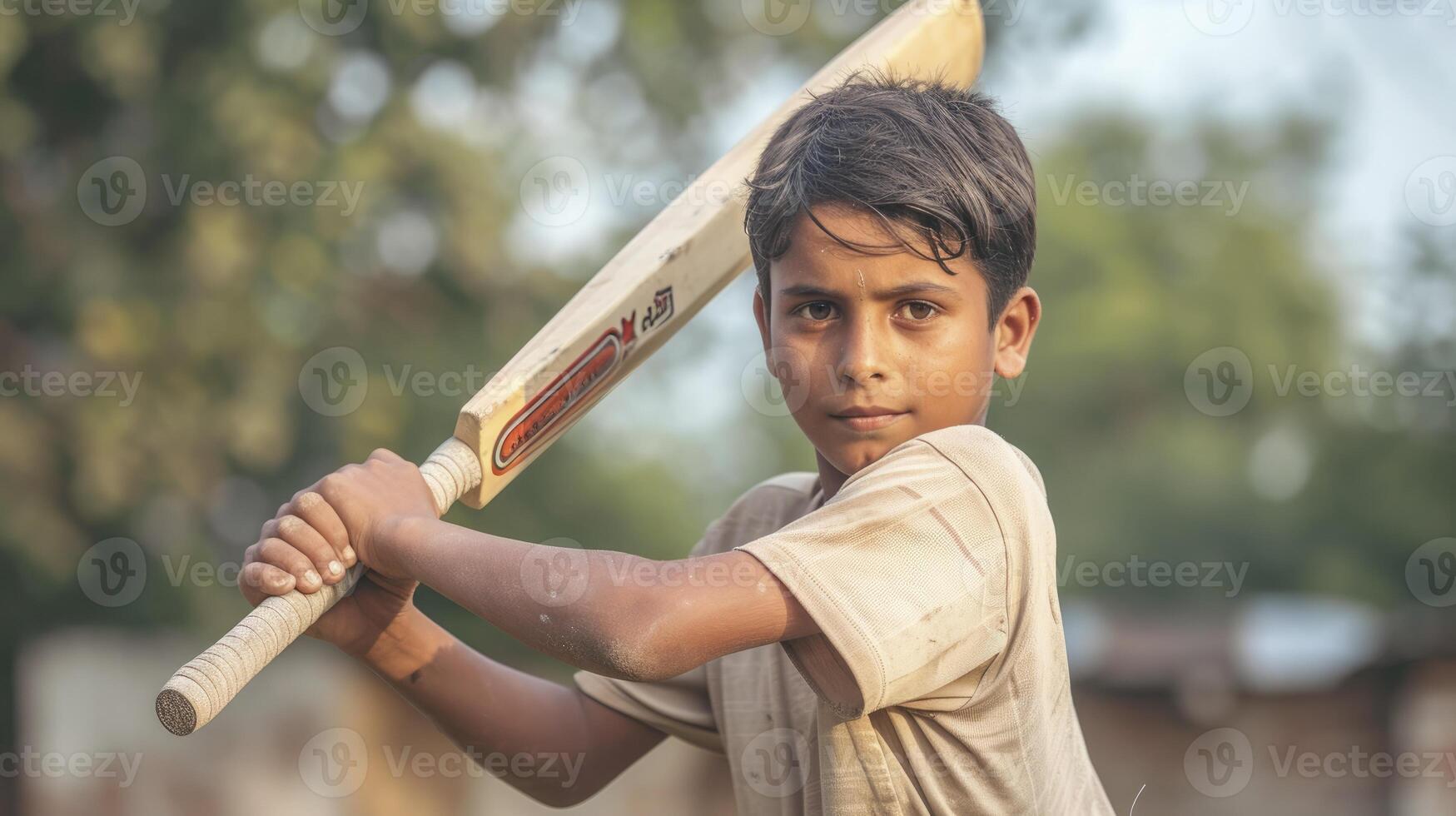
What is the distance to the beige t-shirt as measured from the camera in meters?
1.63

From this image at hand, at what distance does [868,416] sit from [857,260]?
0.70ft

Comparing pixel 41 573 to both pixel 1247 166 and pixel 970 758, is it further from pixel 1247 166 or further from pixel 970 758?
pixel 1247 166

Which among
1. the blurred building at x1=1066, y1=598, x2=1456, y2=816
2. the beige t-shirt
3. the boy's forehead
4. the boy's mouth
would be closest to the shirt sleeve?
the beige t-shirt

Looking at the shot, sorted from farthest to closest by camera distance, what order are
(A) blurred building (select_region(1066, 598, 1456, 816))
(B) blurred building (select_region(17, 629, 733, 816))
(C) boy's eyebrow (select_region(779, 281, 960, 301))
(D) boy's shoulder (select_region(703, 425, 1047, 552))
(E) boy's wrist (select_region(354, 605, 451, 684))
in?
1. (A) blurred building (select_region(1066, 598, 1456, 816))
2. (B) blurred building (select_region(17, 629, 733, 816))
3. (E) boy's wrist (select_region(354, 605, 451, 684))
4. (C) boy's eyebrow (select_region(779, 281, 960, 301))
5. (D) boy's shoulder (select_region(703, 425, 1047, 552))

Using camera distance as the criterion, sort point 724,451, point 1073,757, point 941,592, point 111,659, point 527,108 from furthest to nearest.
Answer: point 724,451 < point 111,659 < point 527,108 < point 1073,757 < point 941,592

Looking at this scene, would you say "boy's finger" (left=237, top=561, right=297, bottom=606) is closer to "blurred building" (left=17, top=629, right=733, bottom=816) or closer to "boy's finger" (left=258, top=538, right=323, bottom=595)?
"boy's finger" (left=258, top=538, right=323, bottom=595)

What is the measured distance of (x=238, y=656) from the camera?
1.81m

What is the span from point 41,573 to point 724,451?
297 inches

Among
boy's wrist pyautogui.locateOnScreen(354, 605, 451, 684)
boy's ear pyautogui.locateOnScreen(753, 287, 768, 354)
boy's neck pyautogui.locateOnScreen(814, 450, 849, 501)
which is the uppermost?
boy's ear pyautogui.locateOnScreen(753, 287, 768, 354)

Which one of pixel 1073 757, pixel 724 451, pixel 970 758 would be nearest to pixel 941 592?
pixel 970 758

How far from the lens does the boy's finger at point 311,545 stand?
188cm

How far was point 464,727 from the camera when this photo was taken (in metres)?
2.33

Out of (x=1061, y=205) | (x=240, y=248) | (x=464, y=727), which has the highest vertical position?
(x=1061, y=205)

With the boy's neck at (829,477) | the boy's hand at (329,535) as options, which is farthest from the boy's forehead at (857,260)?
the boy's hand at (329,535)
